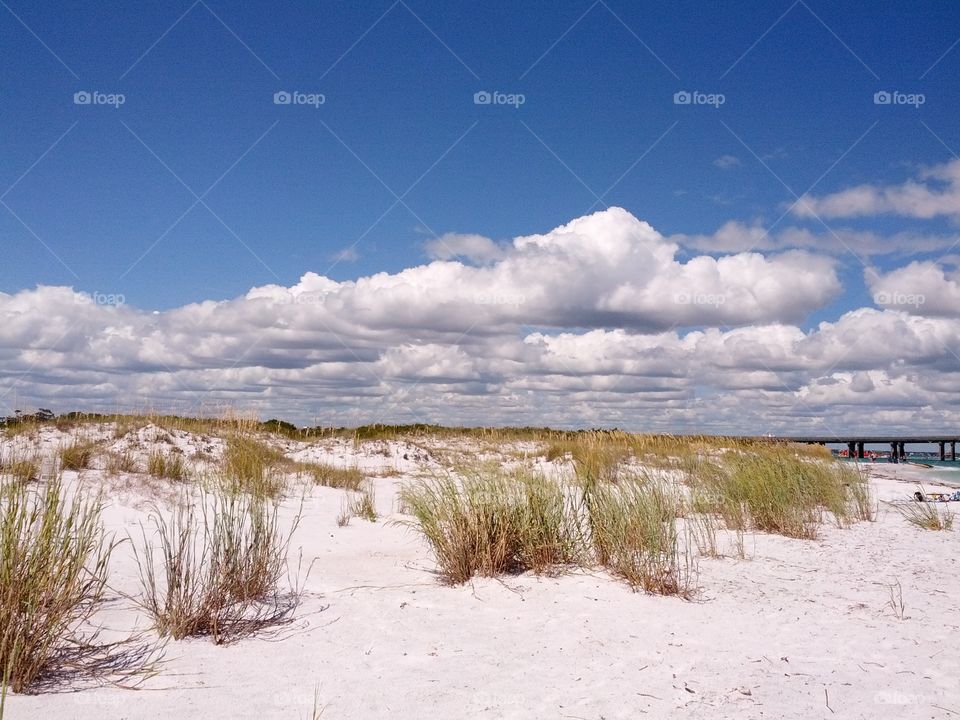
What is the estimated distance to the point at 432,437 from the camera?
2483cm

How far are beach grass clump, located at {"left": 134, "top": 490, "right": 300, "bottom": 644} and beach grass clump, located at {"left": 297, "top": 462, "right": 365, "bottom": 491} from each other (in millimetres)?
6822

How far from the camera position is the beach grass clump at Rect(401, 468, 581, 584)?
17.3 feet

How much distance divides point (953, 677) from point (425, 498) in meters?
3.86

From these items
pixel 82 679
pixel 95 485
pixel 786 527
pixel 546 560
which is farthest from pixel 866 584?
pixel 95 485

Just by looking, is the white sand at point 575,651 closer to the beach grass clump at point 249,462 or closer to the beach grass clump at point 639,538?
the beach grass clump at point 639,538

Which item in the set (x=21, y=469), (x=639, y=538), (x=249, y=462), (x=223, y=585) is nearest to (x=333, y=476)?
(x=249, y=462)

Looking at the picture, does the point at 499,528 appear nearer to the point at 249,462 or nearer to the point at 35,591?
the point at 35,591

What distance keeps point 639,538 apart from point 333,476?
7923mm

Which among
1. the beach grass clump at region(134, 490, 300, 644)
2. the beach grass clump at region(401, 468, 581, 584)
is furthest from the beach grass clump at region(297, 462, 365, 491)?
the beach grass clump at region(134, 490, 300, 644)

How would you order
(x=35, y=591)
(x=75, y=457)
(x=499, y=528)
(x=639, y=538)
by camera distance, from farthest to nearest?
1. (x=75, y=457)
2. (x=499, y=528)
3. (x=639, y=538)
4. (x=35, y=591)

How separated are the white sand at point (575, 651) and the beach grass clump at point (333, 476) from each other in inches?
226

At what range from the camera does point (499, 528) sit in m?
5.37

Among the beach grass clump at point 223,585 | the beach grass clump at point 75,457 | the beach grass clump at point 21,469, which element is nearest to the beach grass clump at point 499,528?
the beach grass clump at point 223,585

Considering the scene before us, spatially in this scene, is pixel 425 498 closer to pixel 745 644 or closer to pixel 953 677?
pixel 745 644
